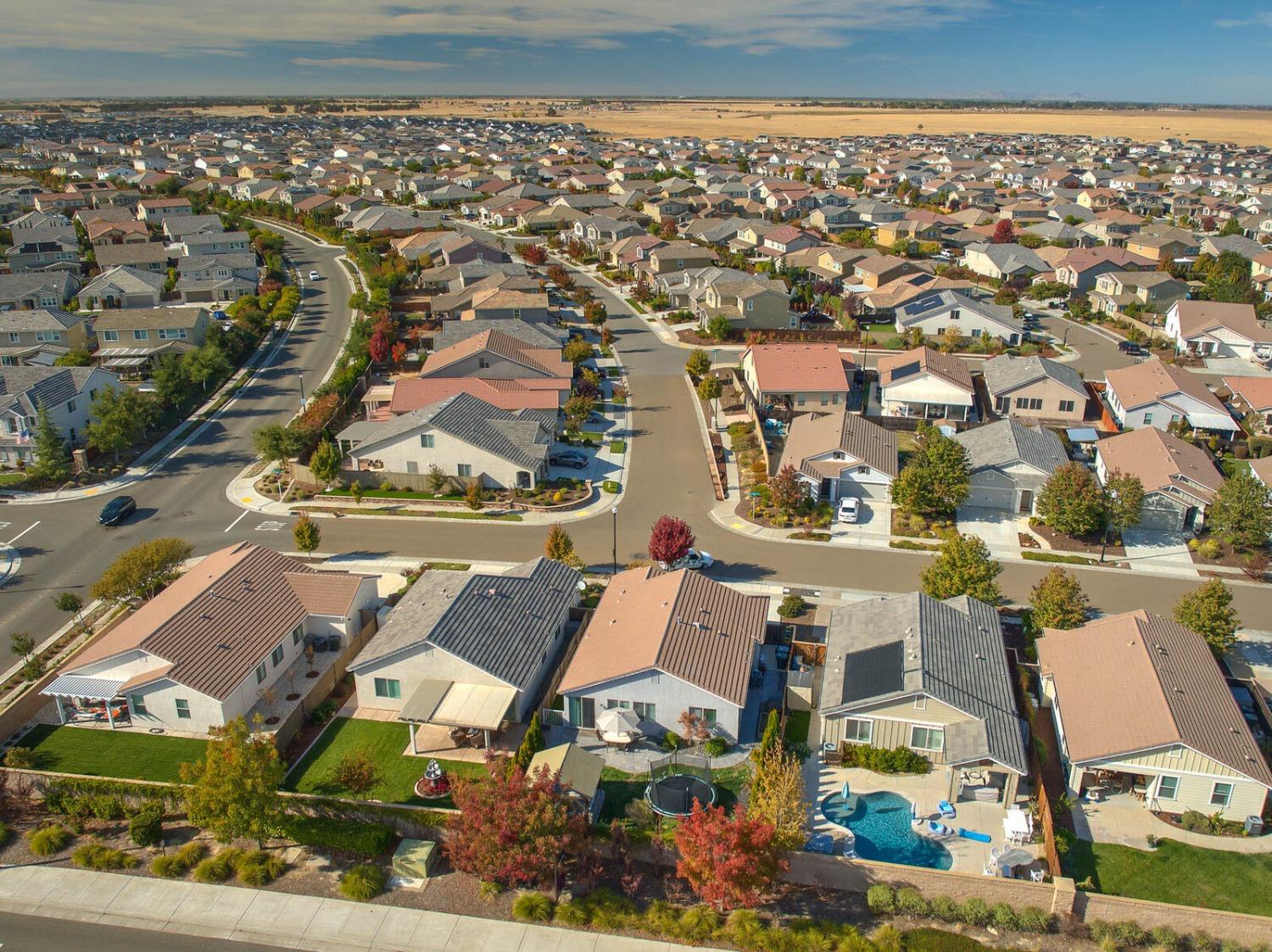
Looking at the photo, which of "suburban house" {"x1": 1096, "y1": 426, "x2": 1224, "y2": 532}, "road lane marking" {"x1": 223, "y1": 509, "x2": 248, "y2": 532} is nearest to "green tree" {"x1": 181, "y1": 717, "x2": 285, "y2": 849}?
"road lane marking" {"x1": 223, "y1": 509, "x2": 248, "y2": 532}

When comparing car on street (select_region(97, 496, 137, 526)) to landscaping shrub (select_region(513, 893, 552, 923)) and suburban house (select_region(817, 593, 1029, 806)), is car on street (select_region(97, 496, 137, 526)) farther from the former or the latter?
suburban house (select_region(817, 593, 1029, 806))

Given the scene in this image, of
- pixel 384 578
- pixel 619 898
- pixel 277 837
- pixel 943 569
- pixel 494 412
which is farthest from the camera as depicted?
pixel 494 412

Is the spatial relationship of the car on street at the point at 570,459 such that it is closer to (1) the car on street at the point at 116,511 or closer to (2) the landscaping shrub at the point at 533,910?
(1) the car on street at the point at 116,511

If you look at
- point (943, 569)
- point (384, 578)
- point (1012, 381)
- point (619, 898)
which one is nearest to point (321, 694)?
point (384, 578)

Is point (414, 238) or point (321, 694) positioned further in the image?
point (414, 238)

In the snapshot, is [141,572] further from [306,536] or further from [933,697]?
[933,697]

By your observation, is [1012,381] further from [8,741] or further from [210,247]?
[210,247]

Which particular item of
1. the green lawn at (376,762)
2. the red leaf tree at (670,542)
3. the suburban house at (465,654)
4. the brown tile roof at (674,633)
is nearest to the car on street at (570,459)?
the red leaf tree at (670,542)
